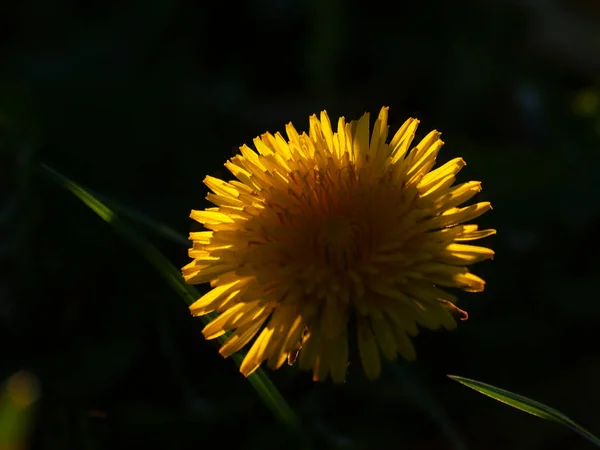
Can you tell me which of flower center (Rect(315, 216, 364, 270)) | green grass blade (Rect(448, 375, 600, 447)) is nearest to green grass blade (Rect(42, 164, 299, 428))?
flower center (Rect(315, 216, 364, 270))

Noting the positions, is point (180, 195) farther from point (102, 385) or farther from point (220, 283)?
point (220, 283)

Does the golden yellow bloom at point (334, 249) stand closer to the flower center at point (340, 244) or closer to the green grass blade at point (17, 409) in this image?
the flower center at point (340, 244)

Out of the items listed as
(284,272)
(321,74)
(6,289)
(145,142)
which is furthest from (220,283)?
(321,74)

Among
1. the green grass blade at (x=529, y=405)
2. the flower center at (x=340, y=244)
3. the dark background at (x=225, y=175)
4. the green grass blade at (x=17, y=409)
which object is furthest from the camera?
the dark background at (x=225, y=175)

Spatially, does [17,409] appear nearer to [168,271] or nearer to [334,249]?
[168,271]

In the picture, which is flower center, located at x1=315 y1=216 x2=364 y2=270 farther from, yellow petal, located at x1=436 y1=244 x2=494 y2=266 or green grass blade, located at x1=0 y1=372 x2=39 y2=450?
green grass blade, located at x1=0 y1=372 x2=39 y2=450

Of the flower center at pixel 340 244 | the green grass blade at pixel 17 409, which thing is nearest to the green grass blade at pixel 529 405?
the flower center at pixel 340 244
